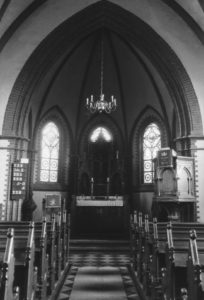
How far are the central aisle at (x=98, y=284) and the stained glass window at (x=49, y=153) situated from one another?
34.4 feet

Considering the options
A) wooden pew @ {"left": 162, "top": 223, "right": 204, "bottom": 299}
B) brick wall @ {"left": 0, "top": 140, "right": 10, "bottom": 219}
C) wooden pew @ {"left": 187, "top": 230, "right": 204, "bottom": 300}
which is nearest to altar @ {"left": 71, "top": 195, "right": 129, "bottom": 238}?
brick wall @ {"left": 0, "top": 140, "right": 10, "bottom": 219}

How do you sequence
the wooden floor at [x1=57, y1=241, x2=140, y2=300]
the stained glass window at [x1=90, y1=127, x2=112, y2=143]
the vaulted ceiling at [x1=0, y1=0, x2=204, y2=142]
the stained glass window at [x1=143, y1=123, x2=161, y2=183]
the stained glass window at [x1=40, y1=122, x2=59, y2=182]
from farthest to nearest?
the stained glass window at [x1=90, y1=127, x2=112, y2=143], the stained glass window at [x1=143, y1=123, x2=161, y2=183], the stained glass window at [x1=40, y1=122, x2=59, y2=182], the vaulted ceiling at [x1=0, y1=0, x2=204, y2=142], the wooden floor at [x1=57, y1=241, x2=140, y2=300]

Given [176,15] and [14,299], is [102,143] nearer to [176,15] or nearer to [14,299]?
[176,15]

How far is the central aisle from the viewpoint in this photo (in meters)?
6.50

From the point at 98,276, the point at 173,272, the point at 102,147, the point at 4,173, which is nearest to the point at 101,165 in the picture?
the point at 102,147

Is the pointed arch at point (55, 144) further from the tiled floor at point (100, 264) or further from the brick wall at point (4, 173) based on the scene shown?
the tiled floor at point (100, 264)

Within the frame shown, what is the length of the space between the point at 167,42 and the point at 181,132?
161 inches

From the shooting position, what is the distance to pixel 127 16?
1478cm

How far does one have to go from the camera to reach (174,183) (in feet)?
42.1

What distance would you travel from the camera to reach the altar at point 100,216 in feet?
53.5

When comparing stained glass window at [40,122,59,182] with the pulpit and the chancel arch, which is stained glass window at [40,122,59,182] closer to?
the chancel arch

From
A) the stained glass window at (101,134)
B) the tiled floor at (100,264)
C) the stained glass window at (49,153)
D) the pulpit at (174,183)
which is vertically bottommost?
the tiled floor at (100,264)

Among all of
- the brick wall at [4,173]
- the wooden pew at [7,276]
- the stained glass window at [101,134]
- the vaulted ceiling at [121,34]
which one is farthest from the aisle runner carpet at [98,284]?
the stained glass window at [101,134]

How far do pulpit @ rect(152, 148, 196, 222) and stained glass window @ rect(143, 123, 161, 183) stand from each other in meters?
6.16
